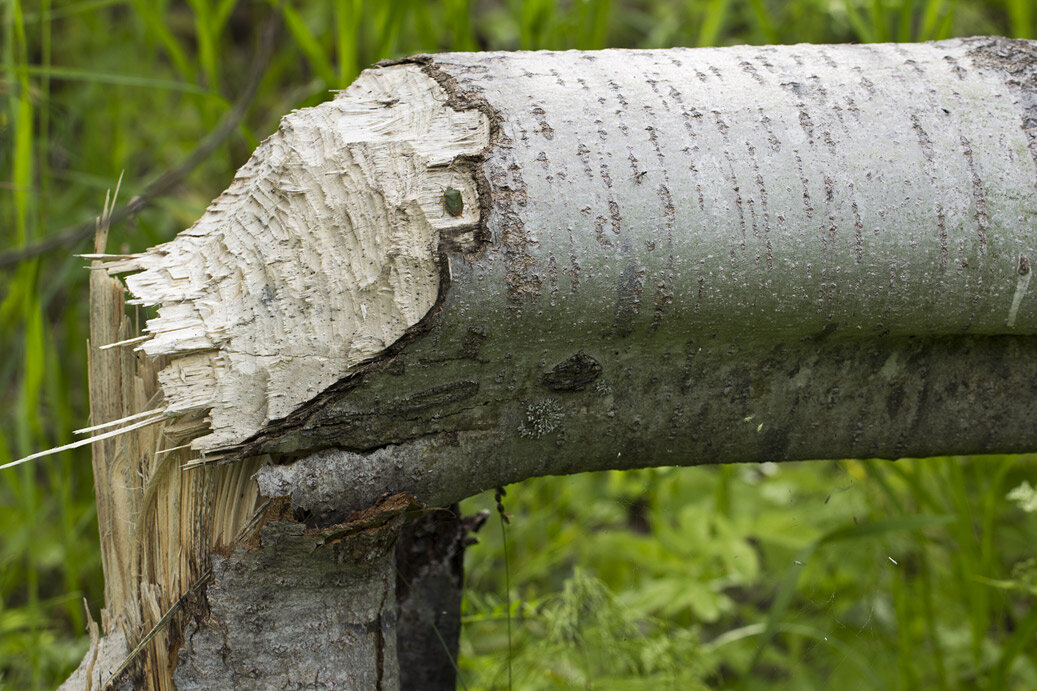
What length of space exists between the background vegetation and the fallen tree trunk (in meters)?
0.41

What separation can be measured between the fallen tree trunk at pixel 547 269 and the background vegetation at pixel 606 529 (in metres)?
0.41

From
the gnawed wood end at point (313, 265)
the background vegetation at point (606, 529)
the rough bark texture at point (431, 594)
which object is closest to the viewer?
the gnawed wood end at point (313, 265)

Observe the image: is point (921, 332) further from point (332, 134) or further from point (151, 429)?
point (151, 429)

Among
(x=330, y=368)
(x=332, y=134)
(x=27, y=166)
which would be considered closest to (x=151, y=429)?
(x=330, y=368)

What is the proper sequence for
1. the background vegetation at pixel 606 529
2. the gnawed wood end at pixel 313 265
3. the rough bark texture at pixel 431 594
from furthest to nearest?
1. the background vegetation at pixel 606 529
2. the rough bark texture at pixel 431 594
3. the gnawed wood end at pixel 313 265

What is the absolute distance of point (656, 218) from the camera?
0.80 metres

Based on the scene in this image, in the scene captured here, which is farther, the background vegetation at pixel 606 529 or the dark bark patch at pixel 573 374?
the background vegetation at pixel 606 529

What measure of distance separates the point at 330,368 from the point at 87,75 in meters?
1.20

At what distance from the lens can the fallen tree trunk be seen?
0.79 meters

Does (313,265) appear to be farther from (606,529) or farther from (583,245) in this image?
(606,529)

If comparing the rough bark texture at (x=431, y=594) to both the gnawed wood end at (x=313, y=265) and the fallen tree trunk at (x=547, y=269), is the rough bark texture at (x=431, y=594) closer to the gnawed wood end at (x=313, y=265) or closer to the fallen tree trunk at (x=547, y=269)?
the fallen tree trunk at (x=547, y=269)

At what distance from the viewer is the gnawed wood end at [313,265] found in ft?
2.57

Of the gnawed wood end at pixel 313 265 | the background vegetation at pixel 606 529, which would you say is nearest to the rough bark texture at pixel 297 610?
the gnawed wood end at pixel 313 265

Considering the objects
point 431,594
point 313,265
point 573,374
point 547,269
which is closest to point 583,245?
point 547,269
